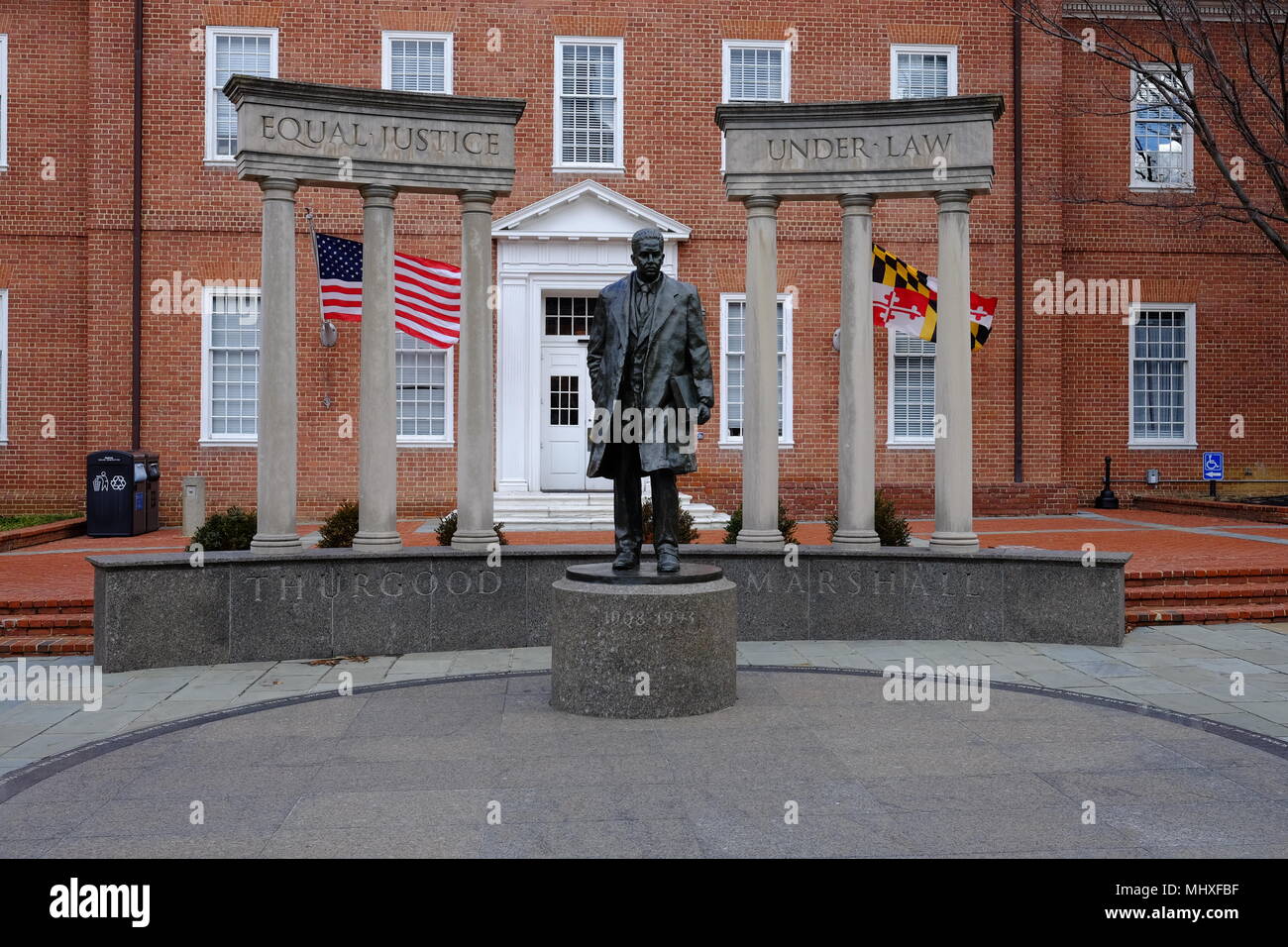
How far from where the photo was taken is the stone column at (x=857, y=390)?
1116 centimetres

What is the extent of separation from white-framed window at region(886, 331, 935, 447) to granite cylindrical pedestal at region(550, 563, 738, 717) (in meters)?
13.4

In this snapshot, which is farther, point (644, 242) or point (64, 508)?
point (64, 508)

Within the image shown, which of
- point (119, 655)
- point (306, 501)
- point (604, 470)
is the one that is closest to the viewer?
point (604, 470)

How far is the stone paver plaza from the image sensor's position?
5.00 metres

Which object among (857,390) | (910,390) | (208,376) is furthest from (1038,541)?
(208,376)

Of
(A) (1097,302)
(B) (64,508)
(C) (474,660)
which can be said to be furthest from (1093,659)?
(B) (64,508)

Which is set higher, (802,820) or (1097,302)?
(1097,302)

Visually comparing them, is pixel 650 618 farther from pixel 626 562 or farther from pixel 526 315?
pixel 526 315

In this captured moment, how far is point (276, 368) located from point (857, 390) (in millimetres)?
5402

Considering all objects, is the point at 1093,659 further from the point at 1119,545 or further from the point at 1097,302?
the point at 1097,302

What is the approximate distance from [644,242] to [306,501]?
12778 mm

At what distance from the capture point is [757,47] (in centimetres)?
2003

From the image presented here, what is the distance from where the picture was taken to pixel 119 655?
9.35 metres

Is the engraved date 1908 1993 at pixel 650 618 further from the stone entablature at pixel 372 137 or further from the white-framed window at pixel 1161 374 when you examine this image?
the white-framed window at pixel 1161 374
